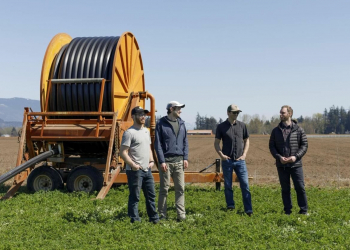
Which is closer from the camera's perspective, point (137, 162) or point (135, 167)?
point (135, 167)

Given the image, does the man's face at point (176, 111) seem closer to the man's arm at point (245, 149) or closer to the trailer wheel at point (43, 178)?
the man's arm at point (245, 149)

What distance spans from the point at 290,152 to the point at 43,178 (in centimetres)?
623

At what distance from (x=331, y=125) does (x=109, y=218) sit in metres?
157

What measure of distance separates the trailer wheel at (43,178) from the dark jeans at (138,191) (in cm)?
409

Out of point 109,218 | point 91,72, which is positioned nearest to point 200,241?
point 109,218

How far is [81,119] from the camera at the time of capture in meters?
10.6

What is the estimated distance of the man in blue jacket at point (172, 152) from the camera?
7035mm

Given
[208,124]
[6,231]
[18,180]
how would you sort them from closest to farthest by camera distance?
1. [6,231]
2. [18,180]
3. [208,124]

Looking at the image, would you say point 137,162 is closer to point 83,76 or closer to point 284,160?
point 284,160

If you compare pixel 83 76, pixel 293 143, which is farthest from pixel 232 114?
pixel 83 76

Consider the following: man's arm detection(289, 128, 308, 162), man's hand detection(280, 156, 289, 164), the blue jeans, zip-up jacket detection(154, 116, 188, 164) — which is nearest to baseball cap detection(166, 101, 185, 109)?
zip-up jacket detection(154, 116, 188, 164)

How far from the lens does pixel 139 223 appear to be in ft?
21.6

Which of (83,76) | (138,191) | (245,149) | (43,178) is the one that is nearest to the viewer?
(138,191)

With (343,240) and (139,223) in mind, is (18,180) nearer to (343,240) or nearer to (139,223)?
(139,223)
